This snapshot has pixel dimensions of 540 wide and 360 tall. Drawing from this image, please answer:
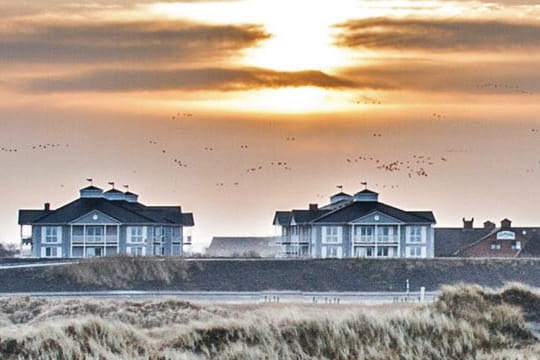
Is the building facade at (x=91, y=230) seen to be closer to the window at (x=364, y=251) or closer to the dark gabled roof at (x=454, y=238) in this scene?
the window at (x=364, y=251)

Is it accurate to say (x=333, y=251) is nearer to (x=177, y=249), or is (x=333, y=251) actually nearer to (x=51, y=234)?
(x=177, y=249)

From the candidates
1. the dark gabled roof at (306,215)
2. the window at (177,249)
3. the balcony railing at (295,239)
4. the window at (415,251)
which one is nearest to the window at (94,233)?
the window at (177,249)

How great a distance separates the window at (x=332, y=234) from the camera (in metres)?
116

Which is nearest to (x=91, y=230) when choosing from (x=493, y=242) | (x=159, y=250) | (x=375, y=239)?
(x=159, y=250)

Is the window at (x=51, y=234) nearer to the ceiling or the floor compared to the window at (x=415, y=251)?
nearer to the ceiling

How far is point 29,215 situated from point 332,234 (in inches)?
1021

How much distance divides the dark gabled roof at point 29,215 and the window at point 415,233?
100ft

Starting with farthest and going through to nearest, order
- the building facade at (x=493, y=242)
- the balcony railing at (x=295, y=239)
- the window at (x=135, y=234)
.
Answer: the building facade at (x=493, y=242)
the balcony railing at (x=295, y=239)
the window at (x=135, y=234)

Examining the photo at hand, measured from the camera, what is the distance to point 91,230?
116m

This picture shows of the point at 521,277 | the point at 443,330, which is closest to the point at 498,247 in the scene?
the point at 521,277

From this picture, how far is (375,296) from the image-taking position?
3056 inches

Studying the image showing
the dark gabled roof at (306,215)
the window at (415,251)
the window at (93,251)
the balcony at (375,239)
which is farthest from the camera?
the dark gabled roof at (306,215)

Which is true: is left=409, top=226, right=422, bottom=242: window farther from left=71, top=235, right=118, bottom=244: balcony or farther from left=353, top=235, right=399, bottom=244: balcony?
left=71, top=235, right=118, bottom=244: balcony

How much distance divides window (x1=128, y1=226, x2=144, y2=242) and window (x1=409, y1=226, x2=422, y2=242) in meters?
22.1
